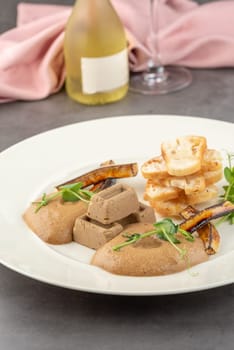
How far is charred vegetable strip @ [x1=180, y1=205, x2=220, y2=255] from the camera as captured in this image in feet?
3.83

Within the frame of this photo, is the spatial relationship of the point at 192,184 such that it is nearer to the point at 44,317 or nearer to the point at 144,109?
the point at 44,317

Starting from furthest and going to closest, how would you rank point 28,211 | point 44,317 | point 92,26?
point 92,26, point 28,211, point 44,317

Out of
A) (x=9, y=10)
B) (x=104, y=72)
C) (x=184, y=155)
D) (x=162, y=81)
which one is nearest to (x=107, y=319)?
(x=184, y=155)

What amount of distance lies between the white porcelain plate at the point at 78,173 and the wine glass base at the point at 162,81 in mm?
296

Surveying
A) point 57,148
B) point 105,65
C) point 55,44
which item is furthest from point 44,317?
point 55,44

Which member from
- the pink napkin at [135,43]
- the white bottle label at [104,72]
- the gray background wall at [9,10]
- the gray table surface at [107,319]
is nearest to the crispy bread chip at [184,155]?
the gray table surface at [107,319]

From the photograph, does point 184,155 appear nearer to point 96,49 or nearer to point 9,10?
point 96,49

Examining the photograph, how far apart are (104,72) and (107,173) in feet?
1.42

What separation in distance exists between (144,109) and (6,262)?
2.25ft

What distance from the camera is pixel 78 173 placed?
142cm

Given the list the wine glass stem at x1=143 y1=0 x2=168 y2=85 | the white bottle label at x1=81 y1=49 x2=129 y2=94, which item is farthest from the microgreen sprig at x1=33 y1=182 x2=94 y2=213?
the wine glass stem at x1=143 y1=0 x2=168 y2=85

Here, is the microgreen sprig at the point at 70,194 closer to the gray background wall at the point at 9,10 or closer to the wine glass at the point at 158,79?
the wine glass at the point at 158,79

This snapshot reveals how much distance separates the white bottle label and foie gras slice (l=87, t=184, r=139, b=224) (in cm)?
56

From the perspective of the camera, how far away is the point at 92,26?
5.60ft
